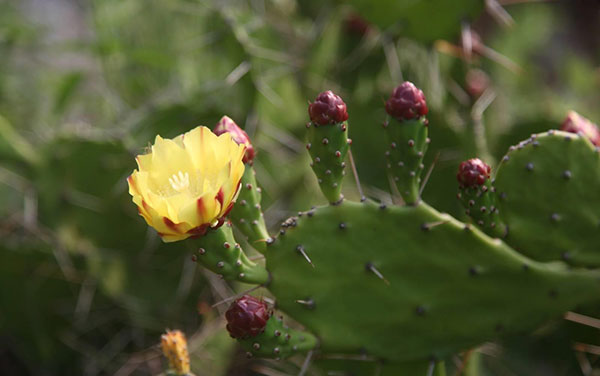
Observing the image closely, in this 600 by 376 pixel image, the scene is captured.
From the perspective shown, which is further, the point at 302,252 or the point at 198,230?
the point at 302,252

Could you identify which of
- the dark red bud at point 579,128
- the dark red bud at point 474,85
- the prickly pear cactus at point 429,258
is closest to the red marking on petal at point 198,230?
the prickly pear cactus at point 429,258

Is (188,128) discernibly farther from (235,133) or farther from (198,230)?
(198,230)

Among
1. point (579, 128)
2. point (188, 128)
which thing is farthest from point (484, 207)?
point (188, 128)

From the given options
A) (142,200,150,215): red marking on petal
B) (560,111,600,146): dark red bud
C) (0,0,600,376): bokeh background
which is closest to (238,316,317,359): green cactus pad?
(142,200,150,215): red marking on petal

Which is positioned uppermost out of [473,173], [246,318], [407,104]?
[407,104]

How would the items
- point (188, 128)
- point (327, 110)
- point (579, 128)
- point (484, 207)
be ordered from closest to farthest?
point (327, 110) < point (484, 207) < point (579, 128) < point (188, 128)

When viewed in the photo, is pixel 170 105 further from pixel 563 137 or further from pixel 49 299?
pixel 563 137
